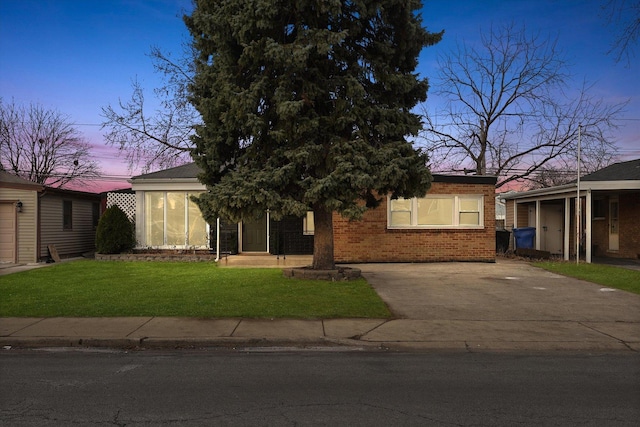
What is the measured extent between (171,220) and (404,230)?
8.69 m

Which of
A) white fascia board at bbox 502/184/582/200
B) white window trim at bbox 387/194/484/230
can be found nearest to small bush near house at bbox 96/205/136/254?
white window trim at bbox 387/194/484/230

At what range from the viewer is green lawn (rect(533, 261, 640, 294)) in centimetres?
1160

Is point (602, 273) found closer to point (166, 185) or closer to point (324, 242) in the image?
point (324, 242)

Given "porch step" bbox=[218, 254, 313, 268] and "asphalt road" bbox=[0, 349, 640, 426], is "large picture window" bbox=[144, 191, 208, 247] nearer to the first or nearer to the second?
"porch step" bbox=[218, 254, 313, 268]

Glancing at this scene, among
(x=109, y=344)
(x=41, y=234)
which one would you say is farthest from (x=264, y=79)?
(x=41, y=234)

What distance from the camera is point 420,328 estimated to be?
7.38 meters

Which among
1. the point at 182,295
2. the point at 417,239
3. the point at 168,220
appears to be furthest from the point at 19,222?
the point at 417,239

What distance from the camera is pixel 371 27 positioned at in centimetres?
1157

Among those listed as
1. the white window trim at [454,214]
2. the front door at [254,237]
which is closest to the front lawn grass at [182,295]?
the front door at [254,237]

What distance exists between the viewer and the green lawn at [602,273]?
1160 centimetres

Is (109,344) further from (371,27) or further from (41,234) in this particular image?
(41,234)

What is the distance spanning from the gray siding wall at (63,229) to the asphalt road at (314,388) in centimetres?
1227

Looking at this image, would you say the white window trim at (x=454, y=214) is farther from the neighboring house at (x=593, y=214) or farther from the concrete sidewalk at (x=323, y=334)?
the concrete sidewalk at (x=323, y=334)

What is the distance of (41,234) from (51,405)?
47.7 feet
